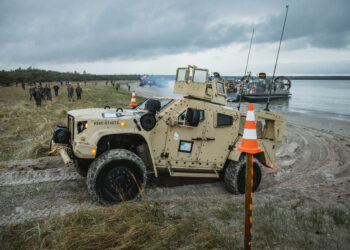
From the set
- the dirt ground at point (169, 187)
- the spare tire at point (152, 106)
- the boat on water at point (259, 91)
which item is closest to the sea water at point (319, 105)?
the boat on water at point (259, 91)

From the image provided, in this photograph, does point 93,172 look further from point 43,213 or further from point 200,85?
point 200,85

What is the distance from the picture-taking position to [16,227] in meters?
3.63

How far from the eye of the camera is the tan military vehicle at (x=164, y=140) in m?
4.39

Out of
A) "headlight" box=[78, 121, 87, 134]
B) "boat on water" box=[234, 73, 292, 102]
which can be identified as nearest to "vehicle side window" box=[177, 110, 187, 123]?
"headlight" box=[78, 121, 87, 134]

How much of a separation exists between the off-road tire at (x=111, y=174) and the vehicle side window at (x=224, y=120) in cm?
205

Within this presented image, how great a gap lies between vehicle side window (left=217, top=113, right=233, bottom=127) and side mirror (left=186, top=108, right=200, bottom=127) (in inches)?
28.5

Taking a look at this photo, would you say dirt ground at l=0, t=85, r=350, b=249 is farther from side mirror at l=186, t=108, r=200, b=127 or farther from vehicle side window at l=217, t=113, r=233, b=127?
vehicle side window at l=217, t=113, r=233, b=127

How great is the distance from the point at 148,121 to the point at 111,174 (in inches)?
45.6

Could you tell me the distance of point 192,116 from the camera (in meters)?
4.86

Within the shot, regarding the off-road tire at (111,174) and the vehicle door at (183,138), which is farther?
the vehicle door at (183,138)

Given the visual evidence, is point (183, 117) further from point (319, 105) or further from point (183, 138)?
point (319, 105)

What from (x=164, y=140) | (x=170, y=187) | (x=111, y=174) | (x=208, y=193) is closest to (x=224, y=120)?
(x=164, y=140)

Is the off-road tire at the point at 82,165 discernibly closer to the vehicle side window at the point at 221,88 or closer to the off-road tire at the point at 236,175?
the off-road tire at the point at 236,175

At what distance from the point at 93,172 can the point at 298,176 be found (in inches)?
232
